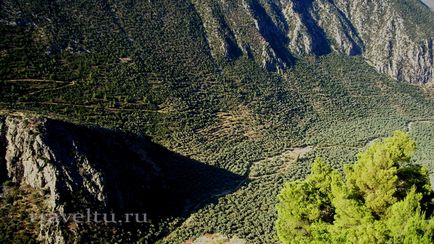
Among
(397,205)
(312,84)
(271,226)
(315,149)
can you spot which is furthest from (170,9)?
(397,205)

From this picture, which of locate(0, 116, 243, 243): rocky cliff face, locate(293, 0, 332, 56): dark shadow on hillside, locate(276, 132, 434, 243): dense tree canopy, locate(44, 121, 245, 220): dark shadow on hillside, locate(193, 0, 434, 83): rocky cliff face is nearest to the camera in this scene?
locate(276, 132, 434, 243): dense tree canopy

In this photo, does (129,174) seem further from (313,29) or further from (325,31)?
(325,31)

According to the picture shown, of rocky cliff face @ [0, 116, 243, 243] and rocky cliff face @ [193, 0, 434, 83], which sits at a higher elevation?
rocky cliff face @ [193, 0, 434, 83]

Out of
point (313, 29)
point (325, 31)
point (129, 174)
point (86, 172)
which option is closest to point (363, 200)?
point (129, 174)

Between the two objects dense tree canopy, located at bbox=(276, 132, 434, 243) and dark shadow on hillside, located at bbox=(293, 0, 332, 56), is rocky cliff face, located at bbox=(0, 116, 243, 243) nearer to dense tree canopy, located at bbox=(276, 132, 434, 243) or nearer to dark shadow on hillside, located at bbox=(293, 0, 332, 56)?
dense tree canopy, located at bbox=(276, 132, 434, 243)

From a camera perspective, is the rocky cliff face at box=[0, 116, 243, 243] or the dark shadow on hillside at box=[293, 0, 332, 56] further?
the dark shadow on hillside at box=[293, 0, 332, 56]

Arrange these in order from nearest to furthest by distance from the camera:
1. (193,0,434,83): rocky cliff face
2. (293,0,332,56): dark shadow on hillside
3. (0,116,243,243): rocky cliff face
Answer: (0,116,243,243): rocky cliff face < (193,0,434,83): rocky cliff face < (293,0,332,56): dark shadow on hillside

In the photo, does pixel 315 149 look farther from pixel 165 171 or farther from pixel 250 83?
pixel 165 171

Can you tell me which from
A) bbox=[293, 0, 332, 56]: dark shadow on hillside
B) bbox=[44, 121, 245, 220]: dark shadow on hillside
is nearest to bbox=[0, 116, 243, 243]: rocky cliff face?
bbox=[44, 121, 245, 220]: dark shadow on hillside
